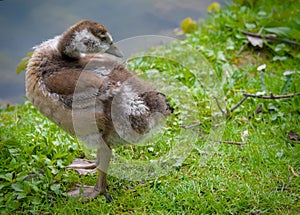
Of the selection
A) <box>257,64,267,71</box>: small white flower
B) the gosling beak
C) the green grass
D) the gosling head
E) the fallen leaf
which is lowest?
the green grass

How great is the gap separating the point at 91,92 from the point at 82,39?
1.53 feet

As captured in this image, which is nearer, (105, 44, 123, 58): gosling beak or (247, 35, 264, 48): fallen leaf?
(105, 44, 123, 58): gosling beak

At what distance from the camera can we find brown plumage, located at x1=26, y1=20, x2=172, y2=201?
3.00 metres

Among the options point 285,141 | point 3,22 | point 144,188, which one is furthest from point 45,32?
point 285,141

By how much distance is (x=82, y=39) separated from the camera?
3.21 meters

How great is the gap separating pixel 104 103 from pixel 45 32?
2621 millimetres

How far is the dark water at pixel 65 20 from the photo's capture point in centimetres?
511

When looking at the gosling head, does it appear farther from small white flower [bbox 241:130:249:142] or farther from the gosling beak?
small white flower [bbox 241:130:249:142]

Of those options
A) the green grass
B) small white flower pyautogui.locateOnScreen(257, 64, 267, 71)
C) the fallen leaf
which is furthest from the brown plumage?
the fallen leaf

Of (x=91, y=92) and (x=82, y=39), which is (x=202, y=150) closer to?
(x=91, y=92)

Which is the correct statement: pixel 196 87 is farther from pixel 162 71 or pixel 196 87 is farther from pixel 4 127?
pixel 4 127

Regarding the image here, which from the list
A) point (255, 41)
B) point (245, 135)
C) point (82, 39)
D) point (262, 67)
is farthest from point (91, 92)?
point (255, 41)

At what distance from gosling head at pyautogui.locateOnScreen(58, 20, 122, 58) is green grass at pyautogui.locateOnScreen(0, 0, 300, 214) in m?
0.87

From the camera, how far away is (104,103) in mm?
3008
